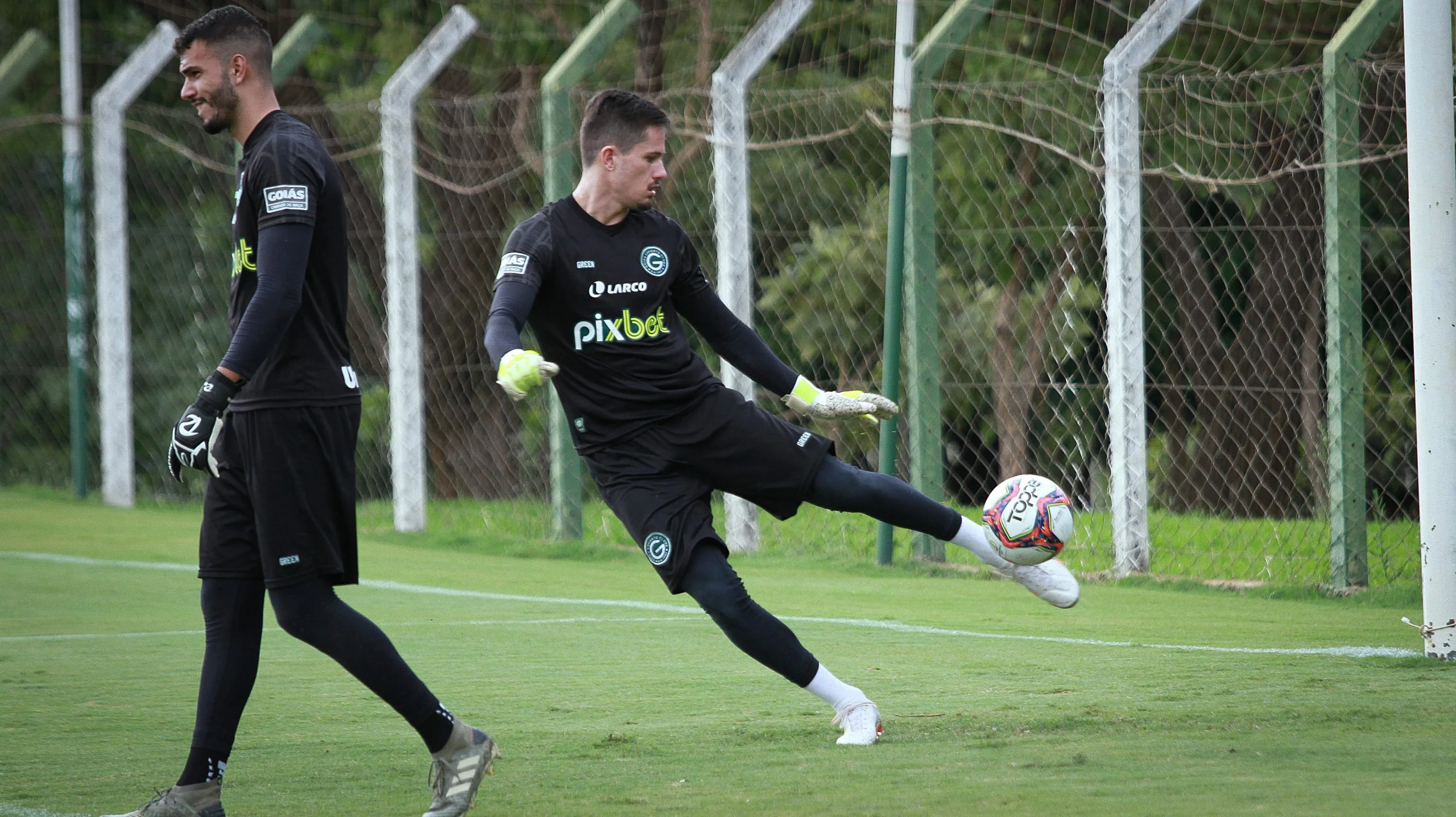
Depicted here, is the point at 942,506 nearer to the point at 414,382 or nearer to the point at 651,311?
the point at 651,311

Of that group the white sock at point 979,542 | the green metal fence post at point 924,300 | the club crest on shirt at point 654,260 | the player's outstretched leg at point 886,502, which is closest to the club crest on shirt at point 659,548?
Result: the player's outstretched leg at point 886,502

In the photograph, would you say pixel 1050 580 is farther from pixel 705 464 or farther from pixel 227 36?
pixel 227 36

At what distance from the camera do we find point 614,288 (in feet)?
16.2

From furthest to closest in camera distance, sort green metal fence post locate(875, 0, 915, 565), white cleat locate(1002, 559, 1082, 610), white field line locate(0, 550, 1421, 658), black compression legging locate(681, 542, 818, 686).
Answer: green metal fence post locate(875, 0, 915, 565) < white field line locate(0, 550, 1421, 658) < white cleat locate(1002, 559, 1082, 610) < black compression legging locate(681, 542, 818, 686)

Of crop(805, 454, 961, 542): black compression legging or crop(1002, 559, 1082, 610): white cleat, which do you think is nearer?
crop(805, 454, 961, 542): black compression legging

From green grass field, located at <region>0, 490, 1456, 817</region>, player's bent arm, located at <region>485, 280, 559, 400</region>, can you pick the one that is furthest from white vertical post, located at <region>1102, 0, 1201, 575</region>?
player's bent arm, located at <region>485, 280, 559, 400</region>

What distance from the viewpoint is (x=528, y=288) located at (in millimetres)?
4727

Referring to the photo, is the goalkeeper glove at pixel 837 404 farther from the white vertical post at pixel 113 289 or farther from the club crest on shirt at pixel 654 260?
the white vertical post at pixel 113 289

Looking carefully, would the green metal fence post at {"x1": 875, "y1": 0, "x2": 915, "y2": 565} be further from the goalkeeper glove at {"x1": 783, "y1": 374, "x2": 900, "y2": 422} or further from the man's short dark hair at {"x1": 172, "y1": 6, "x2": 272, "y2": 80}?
the man's short dark hair at {"x1": 172, "y1": 6, "x2": 272, "y2": 80}

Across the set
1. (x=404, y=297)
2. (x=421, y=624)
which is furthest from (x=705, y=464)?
(x=404, y=297)

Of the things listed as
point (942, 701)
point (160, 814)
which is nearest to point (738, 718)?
point (942, 701)

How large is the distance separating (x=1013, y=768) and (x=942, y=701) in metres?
1.18

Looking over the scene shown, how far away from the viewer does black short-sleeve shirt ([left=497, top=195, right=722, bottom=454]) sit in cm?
492

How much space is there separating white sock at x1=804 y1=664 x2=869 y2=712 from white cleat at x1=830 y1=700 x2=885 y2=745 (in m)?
0.02
